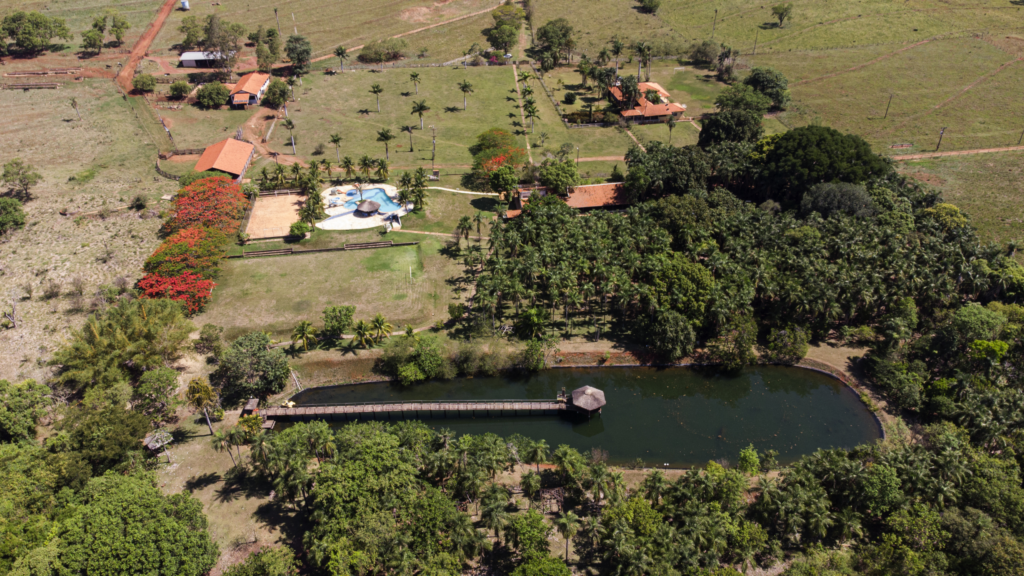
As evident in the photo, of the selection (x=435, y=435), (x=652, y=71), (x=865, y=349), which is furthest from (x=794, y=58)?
(x=435, y=435)

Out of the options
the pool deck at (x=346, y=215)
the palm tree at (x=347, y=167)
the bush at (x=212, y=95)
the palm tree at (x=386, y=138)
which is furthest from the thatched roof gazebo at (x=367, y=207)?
the bush at (x=212, y=95)

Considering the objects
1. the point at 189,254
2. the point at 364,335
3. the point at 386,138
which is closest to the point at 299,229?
the point at 189,254

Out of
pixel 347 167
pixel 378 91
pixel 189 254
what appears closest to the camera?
pixel 189 254

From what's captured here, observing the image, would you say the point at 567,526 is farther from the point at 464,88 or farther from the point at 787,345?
the point at 464,88

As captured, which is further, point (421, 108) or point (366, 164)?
point (421, 108)

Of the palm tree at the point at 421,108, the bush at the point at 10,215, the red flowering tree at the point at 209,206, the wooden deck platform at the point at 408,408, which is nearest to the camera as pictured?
the wooden deck platform at the point at 408,408

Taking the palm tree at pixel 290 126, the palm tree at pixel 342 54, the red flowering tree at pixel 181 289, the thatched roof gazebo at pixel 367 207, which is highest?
the palm tree at pixel 342 54

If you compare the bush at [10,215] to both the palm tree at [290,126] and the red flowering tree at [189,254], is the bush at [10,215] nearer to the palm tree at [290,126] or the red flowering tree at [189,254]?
the red flowering tree at [189,254]
